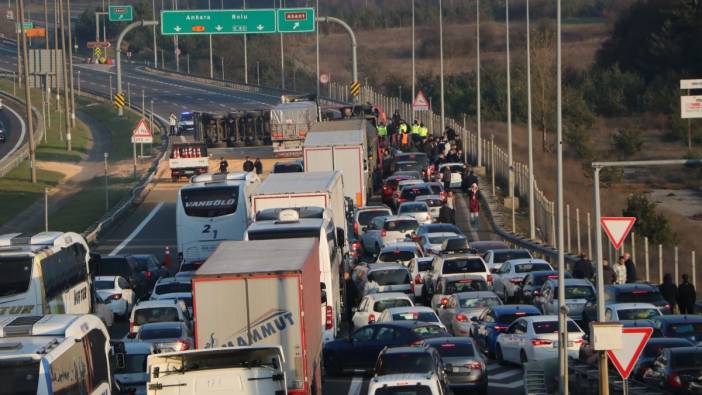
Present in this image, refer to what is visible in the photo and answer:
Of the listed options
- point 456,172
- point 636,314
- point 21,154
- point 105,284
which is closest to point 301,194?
point 105,284

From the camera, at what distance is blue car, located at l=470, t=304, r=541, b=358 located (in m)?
32.0

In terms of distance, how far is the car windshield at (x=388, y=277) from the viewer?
39528 mm

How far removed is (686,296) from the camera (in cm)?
3447

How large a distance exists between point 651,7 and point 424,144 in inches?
1882

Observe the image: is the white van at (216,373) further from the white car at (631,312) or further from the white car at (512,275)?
the white car at (512,275)

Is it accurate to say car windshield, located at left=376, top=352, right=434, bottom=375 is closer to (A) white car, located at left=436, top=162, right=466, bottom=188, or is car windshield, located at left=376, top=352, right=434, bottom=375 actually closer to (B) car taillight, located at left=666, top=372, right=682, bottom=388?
(B) car taillight, located at left=666, top=372, right=682, bottom=388

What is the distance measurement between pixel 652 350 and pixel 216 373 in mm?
9972

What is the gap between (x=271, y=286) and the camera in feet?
74.5

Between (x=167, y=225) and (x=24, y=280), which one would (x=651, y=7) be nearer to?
(x=167, y=225)

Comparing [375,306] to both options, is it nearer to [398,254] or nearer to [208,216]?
[398,254]

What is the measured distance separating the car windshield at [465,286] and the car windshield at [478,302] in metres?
2.10

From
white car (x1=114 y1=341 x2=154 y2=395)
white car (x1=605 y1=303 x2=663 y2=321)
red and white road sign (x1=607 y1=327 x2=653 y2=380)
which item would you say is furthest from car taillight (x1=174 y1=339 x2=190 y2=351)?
red and white road sign (x1=607 y1=327 x2=653 y2=380)

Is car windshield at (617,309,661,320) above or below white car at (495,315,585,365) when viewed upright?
above

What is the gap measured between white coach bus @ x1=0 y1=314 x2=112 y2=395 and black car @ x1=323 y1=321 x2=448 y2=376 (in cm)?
1007
